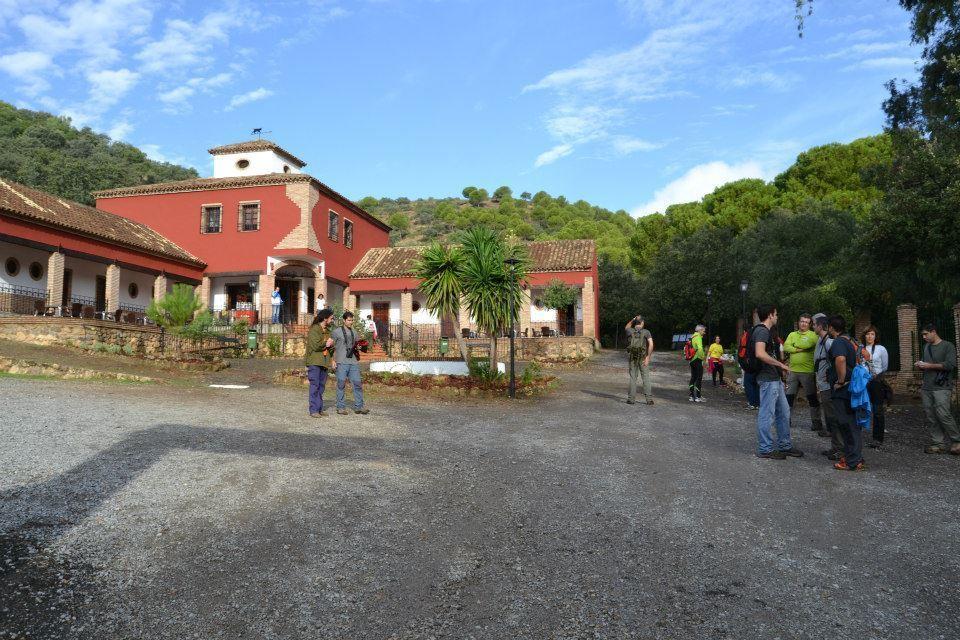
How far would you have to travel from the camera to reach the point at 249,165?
2992 centimetres

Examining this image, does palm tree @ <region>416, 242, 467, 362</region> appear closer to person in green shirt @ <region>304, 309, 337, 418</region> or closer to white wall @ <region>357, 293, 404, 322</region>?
person in green shirt @ <region>304, 309, 337, 418</region>

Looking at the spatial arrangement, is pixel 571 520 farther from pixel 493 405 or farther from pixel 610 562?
pixel 493 405

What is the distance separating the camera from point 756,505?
188 inches

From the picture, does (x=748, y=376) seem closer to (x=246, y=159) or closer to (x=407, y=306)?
(x=407, y=306)

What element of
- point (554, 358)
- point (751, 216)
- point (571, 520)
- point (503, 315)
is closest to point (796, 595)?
point (571, 520)

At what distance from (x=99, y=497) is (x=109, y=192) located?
29200mm

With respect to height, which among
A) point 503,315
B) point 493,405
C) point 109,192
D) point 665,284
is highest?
point 109,192

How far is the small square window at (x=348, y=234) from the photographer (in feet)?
100

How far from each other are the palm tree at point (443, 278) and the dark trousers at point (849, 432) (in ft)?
30.1

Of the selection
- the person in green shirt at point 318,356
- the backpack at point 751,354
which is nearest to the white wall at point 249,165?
the person in green shirt at point 318,356

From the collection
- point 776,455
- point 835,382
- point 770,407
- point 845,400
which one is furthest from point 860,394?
point 776,455

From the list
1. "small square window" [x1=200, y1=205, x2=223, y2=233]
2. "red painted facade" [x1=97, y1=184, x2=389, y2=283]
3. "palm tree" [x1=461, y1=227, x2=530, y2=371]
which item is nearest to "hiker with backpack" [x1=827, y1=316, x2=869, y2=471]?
"palm tree" [x1=461, y1=227, x2=530, y2=371]

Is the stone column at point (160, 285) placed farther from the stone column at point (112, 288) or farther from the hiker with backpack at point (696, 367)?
the hiker with backpack at point (696, 367)

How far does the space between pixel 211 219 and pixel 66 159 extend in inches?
853
